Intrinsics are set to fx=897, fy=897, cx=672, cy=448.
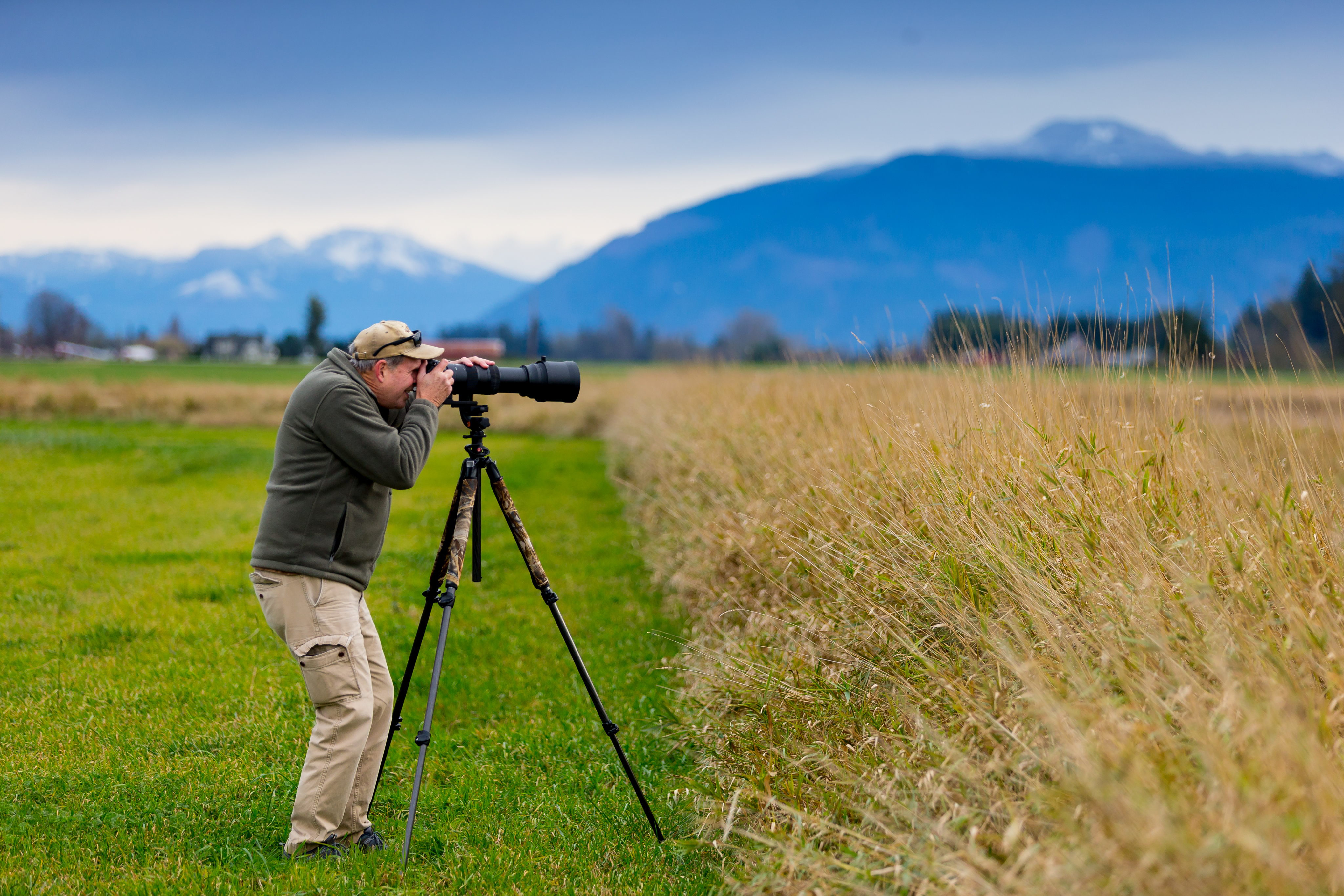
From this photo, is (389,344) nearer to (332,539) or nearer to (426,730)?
(332,539)

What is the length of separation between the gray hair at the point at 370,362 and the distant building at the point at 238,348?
12191 cm

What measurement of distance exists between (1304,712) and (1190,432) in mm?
2353

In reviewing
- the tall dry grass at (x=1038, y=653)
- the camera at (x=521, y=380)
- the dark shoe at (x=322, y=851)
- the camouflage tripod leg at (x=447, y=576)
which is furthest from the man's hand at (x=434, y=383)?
the tall dry grass at (x=1038, y=653)

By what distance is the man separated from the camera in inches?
134

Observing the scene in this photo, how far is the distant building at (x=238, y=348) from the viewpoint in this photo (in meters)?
120

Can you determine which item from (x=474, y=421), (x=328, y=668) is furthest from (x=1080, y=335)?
(x=328, y=668)

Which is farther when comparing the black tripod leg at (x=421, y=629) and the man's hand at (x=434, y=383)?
the black tripod leg at (x=421, y=629)

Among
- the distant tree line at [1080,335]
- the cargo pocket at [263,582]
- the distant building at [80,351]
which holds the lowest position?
the cargo pocket at [263,582]

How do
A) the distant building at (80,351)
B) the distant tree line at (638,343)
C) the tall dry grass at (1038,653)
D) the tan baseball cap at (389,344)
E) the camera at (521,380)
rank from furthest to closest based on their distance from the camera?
the distant building at (80,351)
the distant tree line at (638,343)
the camera at (521,380)
the tan baseball cap at (389,344)
the tall dry grass at (1038,653)

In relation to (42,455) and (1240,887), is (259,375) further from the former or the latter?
(1240,887)

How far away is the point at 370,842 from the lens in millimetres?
3695

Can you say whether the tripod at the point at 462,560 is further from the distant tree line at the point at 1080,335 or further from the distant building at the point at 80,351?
the distant building at the point at 80,351

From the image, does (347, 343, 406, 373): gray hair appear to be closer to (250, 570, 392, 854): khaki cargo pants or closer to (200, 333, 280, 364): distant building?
(250, 570, 392, 854): khaki cargo pants

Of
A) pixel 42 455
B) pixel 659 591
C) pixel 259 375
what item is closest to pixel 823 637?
pixel 659 591
